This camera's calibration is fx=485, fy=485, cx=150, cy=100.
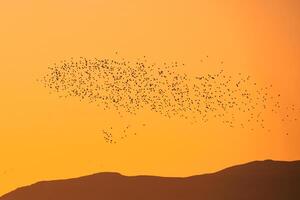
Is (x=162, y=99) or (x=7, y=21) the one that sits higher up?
(x=7, y=21)

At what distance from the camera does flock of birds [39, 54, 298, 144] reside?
240 centimetres

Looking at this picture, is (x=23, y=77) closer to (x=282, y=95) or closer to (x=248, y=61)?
(x=248, y=61)

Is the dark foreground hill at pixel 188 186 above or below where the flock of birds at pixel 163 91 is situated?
below

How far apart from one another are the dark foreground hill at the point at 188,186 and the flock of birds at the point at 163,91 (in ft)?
0.72

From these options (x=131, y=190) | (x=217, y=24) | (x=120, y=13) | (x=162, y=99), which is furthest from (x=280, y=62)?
(x=131, y=190)

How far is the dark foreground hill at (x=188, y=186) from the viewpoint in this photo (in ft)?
7.56

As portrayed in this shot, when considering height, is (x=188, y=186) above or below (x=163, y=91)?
below

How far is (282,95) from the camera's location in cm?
266

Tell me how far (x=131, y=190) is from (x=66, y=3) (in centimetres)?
99

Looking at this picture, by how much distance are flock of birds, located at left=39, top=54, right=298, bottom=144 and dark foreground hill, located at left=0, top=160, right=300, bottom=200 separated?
22cm

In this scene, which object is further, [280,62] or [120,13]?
[280,62]

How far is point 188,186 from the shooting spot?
2461mm

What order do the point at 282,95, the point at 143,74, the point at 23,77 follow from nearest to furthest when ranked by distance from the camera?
the point at 23,77
the point at 143,74
the point at 282,95

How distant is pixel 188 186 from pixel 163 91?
1.64ft
